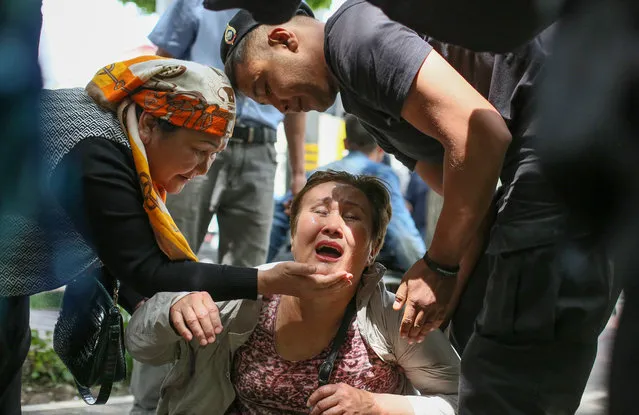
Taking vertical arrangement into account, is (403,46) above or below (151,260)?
above

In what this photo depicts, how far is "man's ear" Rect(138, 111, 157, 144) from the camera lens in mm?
1964

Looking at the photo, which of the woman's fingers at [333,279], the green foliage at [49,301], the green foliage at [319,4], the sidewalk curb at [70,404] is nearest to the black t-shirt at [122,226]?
the woman's fingers at [333,279]

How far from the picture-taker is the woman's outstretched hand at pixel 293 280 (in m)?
1.89

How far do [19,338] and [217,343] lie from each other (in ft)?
1.97

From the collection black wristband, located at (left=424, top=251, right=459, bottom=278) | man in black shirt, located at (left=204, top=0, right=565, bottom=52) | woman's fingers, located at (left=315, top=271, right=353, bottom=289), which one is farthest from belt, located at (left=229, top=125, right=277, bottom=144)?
man in black shirt, located at (left=204, top=0, right=565, bottom=52)

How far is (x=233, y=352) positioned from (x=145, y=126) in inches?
27.7

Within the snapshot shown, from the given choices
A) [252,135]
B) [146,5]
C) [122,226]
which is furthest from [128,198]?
[252,135]

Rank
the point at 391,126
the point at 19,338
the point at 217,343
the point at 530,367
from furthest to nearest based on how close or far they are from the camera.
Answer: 1. the point at 217,343
2. the point at 391,126
3. the point at 19,338
4. the point at 530,367

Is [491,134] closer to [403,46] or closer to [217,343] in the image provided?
[403,46]

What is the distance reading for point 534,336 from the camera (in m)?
1.44

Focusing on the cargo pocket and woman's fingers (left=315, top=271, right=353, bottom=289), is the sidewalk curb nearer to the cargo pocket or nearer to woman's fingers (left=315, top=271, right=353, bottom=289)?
woman's fingers (left=315, top=271, right=353, bottom=289)

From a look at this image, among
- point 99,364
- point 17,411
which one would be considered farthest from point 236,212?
point 17,411

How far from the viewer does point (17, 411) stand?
185cm

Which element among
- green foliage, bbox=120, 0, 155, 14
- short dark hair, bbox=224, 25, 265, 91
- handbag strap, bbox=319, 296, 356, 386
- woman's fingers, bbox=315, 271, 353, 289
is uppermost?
short dark hair, bbox=224, 25, 265, 91
